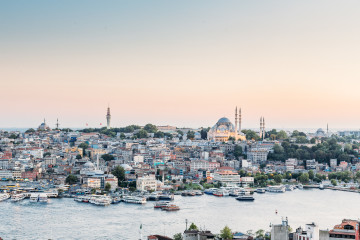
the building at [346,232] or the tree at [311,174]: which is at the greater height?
the building at [346,232]

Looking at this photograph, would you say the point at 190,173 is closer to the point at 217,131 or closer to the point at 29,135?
the point at 217,131

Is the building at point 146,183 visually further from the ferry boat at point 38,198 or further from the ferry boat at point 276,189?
the ferry boat at point 276,189

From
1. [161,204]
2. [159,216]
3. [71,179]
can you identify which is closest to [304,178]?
[161,204]

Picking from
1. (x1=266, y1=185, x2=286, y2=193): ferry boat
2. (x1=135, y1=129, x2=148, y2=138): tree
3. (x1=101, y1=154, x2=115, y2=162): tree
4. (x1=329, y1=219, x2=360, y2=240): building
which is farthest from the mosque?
(x1=329, y1=219, x2=360, y2=240): building

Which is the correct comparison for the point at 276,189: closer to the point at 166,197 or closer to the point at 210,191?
the point at 210,191

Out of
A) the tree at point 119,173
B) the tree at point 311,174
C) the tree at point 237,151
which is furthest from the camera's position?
the tree at point 237,151

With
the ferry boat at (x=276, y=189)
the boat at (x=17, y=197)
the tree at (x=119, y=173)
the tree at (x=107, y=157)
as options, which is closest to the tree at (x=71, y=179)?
the tree at (x=119, y=173)
